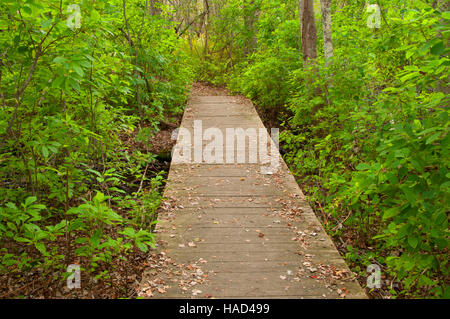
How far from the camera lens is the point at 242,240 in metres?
4.25

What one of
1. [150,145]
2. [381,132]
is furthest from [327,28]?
[150,145]

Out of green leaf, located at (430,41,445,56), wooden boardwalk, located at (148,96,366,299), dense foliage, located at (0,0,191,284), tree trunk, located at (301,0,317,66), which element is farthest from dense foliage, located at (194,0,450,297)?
dense foliage, located at (0,0,191,284)

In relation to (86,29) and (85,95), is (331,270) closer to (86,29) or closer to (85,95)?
(86,29)

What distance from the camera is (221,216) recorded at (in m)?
4.79

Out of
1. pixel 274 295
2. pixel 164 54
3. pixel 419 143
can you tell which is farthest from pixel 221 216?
pixel 164 54

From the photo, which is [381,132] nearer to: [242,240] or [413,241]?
[413,241]

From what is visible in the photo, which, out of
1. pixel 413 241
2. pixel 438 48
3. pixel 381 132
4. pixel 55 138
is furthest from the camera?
pixel 55 138

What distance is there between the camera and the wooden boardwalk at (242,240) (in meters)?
3.46

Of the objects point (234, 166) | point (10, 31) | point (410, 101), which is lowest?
point (234, 166)

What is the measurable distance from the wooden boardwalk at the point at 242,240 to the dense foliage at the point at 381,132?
22.8 inches

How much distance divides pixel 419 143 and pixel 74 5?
9.53 ft

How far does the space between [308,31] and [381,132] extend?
17.7 ft

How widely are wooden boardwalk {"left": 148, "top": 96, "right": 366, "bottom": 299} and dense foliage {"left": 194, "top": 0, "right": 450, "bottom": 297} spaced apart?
58 cm

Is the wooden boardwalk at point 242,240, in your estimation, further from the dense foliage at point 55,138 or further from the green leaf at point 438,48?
the green leaf at point 438,48
